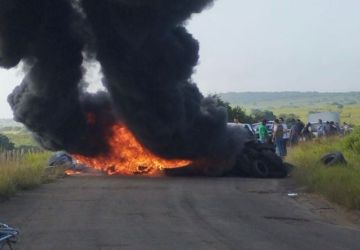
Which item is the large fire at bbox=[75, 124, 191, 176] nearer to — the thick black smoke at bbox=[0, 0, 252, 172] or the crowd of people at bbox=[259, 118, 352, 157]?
the thick black smoke at bbox=[0, 0, 252, 172]

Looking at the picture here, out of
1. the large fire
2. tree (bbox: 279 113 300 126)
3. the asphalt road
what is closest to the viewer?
the asphalt road

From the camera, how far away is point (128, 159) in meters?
28.0

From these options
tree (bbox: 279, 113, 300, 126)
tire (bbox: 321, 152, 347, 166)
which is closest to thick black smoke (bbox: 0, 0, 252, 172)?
tire (bbox: 321, 152, 347, 166)

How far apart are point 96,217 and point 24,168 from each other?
9.06 meters

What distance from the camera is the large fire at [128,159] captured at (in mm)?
27516

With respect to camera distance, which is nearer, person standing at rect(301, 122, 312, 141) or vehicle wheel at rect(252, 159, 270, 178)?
vehicle wheel at rect(252, 159, 270, 178)

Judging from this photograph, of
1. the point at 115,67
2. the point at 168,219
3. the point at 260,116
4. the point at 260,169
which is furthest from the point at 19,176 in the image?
the point at 260,116

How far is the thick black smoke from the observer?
2478 cm

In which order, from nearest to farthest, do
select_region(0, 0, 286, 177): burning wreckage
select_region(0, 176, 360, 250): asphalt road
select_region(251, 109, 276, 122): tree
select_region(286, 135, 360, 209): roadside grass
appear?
select_region(0, 176, 360, 250): asphalt road, select_region(286, 135, 360, 209): roadside grass, select_region(0, 0, 286, 177): burning wreckage, select_region(251, 109, 276, 122): tree

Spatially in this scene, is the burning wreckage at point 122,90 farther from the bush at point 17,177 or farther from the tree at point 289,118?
the tree at point 289,118

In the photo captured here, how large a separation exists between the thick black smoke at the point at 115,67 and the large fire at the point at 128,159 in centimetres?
47

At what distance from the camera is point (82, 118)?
2731 centimetres

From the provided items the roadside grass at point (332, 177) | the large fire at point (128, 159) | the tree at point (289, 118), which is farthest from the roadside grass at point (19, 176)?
the tree at point (289, 118)

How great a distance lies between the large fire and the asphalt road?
4475mm
